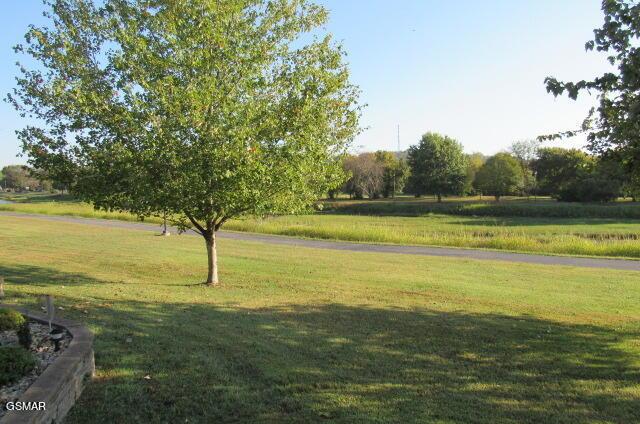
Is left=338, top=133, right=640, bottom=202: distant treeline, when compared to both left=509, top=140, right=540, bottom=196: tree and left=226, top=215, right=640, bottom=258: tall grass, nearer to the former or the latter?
left=509, top=140, right=540, bottom=196: tree

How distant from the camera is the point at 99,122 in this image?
10.6 m

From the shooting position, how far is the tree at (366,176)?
10012cm

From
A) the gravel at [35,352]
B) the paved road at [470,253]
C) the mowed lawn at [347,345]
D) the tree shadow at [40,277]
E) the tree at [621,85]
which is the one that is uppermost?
the tree at [621,85]

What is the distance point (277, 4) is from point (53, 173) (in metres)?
6.20

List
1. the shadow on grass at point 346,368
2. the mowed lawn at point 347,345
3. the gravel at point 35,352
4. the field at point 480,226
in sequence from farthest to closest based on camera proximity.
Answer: the field at point 480,226
the mowed lawn at point 347,345
the shadow on grass at point 346,368
the gravel at point 35,352

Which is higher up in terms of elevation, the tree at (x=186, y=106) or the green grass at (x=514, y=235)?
the tree at (x=186, y=106)

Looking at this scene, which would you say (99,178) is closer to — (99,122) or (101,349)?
(99,122)

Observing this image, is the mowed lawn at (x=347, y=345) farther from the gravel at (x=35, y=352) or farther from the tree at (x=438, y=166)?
the tree at (x=438, y=166)

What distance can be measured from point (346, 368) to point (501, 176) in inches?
3184

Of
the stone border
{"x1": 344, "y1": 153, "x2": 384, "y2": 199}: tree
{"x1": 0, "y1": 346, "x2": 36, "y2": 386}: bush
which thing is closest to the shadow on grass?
the stone border

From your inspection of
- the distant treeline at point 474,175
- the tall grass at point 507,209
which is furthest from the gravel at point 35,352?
the distant treeline at point 474,175

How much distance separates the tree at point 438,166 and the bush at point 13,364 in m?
82.1

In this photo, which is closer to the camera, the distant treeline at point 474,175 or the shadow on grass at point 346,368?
the shadow on grass at point 346,368

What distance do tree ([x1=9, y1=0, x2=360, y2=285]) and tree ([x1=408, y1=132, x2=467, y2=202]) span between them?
75.0 meters
